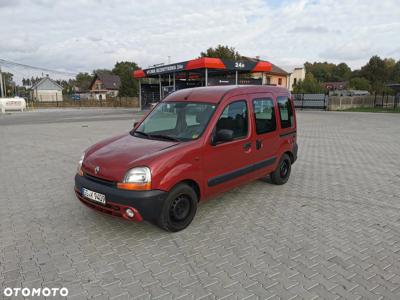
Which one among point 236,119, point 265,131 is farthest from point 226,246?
point 265,131

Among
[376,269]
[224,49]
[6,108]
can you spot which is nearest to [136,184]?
[376,269]

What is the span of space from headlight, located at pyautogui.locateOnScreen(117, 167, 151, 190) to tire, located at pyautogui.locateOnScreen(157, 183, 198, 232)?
1.09 feet

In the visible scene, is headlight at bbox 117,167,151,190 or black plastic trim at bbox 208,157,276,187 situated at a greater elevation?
headlight at bbox 117,167,151,190

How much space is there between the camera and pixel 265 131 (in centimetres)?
492

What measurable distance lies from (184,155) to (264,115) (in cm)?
198

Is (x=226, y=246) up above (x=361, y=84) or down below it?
below

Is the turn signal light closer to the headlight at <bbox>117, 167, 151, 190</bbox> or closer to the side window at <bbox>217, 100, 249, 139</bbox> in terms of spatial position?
the headlight at <bbox>117, 167, 151, 190</bbox>

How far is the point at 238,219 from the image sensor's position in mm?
4195

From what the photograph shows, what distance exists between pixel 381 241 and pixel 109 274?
3212 millimetres

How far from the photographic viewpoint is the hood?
3.41m

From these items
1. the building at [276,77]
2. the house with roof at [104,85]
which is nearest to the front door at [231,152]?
the building at [276,77]

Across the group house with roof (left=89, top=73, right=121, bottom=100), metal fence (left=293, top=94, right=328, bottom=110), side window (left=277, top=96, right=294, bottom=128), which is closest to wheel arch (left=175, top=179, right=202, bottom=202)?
side window (left=277, top=96, right=294, bottom=128)

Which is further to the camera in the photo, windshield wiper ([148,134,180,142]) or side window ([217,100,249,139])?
side window ([217,100,249,139])

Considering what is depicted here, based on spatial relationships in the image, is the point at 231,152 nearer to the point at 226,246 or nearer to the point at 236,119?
the point at 236,119
